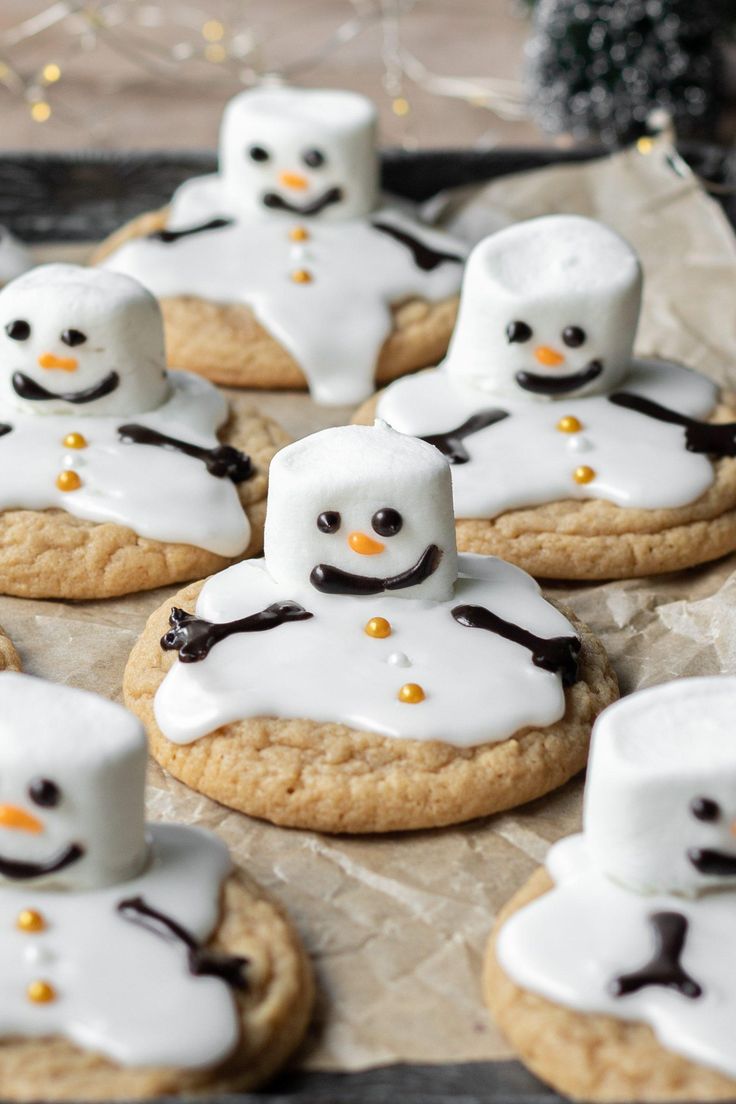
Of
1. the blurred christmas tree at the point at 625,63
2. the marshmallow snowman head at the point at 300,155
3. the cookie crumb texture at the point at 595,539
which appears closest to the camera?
the cookie crumb texture at the point at 595,539

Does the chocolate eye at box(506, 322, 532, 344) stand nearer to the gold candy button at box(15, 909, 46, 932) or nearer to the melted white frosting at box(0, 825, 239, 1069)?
the melted white frosting at box(0, 825, 239, 1069)

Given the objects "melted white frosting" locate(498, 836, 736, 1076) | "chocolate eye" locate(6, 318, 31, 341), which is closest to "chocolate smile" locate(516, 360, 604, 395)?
"chocolate eye" locate(6, 318, 31, 341)

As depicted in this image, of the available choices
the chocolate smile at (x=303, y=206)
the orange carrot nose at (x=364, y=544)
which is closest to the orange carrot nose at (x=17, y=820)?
the orange carrot nose at (x=364, y=544)

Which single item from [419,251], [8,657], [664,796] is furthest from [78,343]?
[664,796]

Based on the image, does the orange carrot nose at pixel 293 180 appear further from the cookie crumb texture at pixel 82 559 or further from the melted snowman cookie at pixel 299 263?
the cookie crumb texture at pixel 82 559

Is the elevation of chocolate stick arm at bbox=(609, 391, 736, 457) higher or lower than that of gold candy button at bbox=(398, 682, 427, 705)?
higher

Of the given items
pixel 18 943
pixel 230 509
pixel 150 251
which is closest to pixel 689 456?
pixel 230 509
